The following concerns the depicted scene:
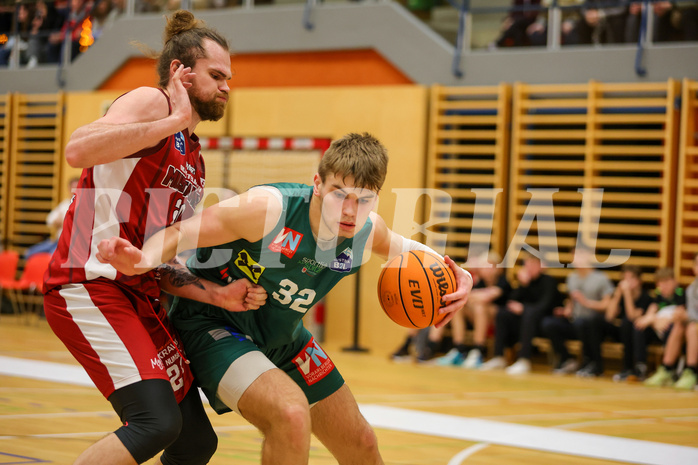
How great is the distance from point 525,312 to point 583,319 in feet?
2.23

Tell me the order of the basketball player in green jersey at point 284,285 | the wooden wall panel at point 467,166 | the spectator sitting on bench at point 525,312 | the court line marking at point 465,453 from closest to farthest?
the basketball player in green jersey at point 284,285, the court line marking at point 465,453, the spectator sitting on bench at point 525,312, the wooden wall panel at point 467,166

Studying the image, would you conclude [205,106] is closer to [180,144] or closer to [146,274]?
[180,144]

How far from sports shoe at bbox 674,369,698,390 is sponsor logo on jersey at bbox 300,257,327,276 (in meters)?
6.72

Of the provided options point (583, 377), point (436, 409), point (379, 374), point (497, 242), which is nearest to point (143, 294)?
point (436, 409)

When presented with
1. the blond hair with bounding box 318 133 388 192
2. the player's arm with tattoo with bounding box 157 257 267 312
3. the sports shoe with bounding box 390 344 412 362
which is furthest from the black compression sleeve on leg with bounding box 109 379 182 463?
the sports shoe with bounding box 390 344 412 362

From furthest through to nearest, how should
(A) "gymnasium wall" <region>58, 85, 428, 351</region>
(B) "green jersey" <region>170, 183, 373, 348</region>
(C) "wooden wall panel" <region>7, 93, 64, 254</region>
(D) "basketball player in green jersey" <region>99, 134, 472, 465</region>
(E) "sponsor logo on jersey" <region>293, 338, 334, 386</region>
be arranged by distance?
(C) "wooden wall panel" <region>7, 93, 64, 254</region> < (A) "gymnasium wall" <region>58, 85, 428, 351</region> < (E) "sponsor logo on jersey" <region>293, 338, 334, 386</region> < (B) "green jersey" <region>170, 183, 373, 348</region> < (D) "basketball player in green jersey" <region>99, 134, 472, 465</region>

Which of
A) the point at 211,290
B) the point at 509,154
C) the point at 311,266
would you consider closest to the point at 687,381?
the point at 509,154

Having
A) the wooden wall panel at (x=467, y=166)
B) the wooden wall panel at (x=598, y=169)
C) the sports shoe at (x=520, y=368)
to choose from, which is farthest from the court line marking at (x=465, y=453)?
the wooden wall panel at (x=467, y=166)

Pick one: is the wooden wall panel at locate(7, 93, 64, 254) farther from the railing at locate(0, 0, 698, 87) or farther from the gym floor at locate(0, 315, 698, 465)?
the gym floor at locate(0, 315, 698, 465)

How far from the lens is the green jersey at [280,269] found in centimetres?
320

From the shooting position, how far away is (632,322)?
30.4 ft

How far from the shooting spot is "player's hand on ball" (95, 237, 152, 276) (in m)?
2.69

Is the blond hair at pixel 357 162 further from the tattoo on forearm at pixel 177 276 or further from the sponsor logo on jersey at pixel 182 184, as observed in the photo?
the tattoo on forearm at pixel 177 276

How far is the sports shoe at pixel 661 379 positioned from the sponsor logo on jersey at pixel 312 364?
6.62 meters
